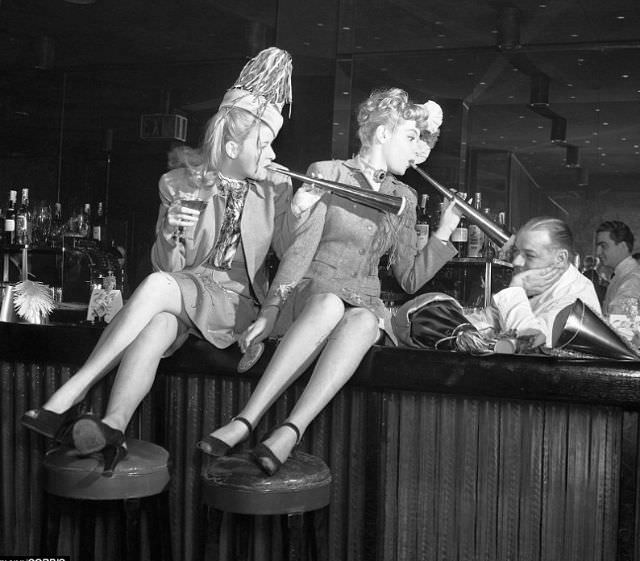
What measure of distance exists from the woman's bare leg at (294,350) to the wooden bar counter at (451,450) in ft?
0.46

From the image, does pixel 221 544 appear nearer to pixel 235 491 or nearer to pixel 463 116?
pixel 235 491

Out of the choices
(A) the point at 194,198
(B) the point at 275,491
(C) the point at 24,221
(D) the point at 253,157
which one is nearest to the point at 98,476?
(B) the point at 275,491

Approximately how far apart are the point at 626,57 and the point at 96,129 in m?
2.45

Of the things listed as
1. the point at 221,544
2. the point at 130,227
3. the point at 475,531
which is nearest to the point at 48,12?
the point at 130,227

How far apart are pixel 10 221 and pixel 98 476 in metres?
2.88

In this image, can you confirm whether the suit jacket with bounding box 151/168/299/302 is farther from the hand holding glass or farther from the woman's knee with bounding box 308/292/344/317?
the woman's knee with bounding box 308/292/344/317

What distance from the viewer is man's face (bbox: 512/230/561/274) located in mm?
2979

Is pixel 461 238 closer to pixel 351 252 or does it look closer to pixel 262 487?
pixel 351 252

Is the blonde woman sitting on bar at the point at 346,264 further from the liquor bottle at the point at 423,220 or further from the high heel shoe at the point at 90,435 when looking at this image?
the liquor bottle at the point at 423,220

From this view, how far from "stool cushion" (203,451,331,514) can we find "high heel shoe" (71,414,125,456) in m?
0.28

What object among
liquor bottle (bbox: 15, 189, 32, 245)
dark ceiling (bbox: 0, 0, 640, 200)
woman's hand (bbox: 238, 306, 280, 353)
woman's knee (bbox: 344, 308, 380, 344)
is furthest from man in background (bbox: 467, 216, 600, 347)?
liquor bottle (bbox: 15, 189, 32, 245)

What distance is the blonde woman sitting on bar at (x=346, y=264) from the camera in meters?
2.64

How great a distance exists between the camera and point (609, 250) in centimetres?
386

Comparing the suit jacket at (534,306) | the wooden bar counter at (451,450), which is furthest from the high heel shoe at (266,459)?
the suit jacket at (534,306)
